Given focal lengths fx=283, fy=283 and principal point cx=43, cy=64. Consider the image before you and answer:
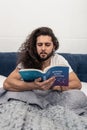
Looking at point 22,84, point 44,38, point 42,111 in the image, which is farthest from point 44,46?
point 42,111

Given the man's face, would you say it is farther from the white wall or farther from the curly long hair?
the white wall

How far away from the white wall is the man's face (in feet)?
1.95

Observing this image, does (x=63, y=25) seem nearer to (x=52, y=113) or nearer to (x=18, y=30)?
(x=18, y=30)

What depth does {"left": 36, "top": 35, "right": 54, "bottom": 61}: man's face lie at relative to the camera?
192 cm

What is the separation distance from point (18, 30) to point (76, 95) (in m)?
1.00

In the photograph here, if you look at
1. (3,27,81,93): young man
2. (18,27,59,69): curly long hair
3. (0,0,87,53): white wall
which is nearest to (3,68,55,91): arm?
(3,27,81,93): young man

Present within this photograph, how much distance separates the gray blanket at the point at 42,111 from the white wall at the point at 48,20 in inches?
30.0

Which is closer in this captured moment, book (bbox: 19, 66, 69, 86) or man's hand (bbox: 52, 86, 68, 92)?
book (bbox: 19, 66, 69, 86)

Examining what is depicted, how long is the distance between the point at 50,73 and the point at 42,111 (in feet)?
0.74

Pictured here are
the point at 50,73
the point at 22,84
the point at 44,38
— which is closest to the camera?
the point at 50,73

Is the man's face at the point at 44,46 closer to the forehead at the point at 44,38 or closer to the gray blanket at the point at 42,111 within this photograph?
the forehead at the point at 44,38

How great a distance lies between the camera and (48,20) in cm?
253

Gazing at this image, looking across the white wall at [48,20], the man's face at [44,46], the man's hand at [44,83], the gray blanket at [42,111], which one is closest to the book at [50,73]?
the man's hand at [44,83]

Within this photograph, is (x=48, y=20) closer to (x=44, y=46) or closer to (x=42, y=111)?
(x=44, y=46)
